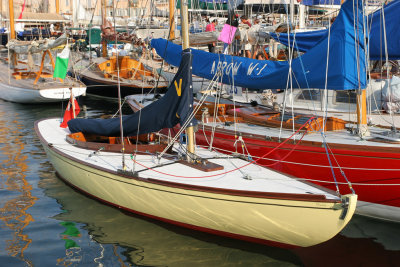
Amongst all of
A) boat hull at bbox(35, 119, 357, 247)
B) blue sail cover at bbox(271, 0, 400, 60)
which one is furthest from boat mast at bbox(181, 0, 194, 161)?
blue sail cover at bbox(271, 0, 400, 60)

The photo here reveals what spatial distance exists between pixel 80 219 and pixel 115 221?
2.59 ft

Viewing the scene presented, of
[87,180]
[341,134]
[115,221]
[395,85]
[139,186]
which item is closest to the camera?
[139,186]

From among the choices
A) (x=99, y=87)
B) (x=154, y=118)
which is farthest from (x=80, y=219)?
(x=99, y=87)

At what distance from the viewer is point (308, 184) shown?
8508 millimetres

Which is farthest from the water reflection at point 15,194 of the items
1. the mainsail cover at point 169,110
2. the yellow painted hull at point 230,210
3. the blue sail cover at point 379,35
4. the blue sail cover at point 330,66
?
the blue sail cover at point 379,35

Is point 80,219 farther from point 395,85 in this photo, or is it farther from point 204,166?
point 395,85

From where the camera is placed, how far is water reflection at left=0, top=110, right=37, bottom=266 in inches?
357

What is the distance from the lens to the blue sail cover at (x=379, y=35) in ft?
38.8

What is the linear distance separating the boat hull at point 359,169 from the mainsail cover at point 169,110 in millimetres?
2002

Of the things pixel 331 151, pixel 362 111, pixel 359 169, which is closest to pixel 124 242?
pixel 331 151

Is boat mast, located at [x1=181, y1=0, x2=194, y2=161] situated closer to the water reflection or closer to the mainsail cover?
the mainsail cover

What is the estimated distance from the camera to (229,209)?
821cm

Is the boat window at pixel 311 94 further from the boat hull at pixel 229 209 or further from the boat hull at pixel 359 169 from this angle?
the boat hull at pixel 229 209

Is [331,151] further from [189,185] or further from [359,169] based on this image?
[189,185]
